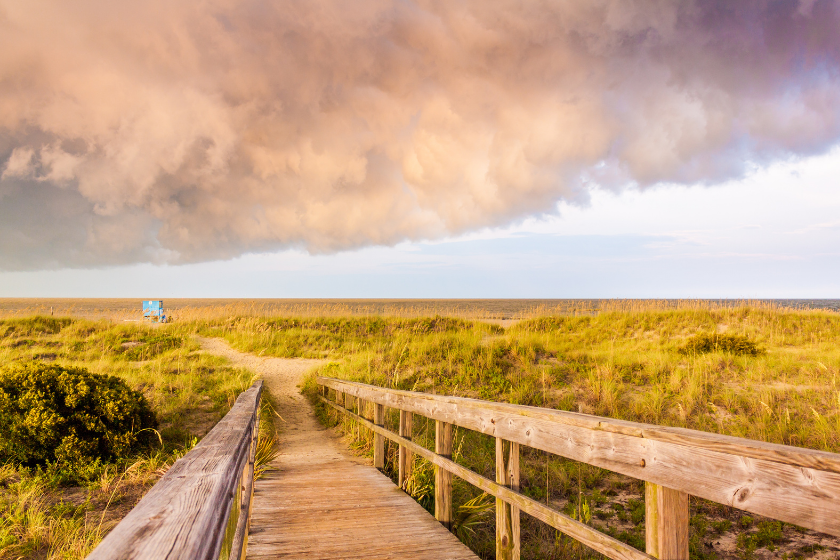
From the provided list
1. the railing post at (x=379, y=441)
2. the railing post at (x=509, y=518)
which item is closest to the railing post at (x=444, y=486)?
the railing post at (x=509, y=518)

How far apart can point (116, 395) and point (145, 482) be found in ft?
6.84

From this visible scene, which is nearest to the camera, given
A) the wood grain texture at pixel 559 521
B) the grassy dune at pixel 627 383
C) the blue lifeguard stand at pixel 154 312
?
the wood grain texture at pixel 559 521

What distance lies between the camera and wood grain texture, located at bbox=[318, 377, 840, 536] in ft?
4.65

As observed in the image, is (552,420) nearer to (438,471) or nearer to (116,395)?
(438,471)

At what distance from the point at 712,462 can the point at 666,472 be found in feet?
0.76

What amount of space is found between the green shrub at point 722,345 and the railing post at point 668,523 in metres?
11.6

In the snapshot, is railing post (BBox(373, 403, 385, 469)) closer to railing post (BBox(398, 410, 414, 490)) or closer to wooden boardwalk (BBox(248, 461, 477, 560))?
wooden boardwalk (BBox(248, 461, 477, 560))

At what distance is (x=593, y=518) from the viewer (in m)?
5.71

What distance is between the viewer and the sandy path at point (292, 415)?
22.7 feet

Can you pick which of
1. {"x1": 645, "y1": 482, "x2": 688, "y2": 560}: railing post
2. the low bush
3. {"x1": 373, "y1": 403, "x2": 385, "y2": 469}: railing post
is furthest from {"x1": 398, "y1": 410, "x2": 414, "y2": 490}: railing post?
the low bush

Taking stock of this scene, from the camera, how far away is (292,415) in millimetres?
10320

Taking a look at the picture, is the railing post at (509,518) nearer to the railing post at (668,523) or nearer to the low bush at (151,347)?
the railing post at (668,523)

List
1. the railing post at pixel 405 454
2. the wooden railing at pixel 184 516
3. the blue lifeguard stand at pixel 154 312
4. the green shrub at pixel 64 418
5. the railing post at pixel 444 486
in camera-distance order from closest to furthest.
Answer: the wooden railing at pixel 184 516, the railing post at pixel 444 486, the railing post at pixel 405 454, the green shrub at pixel 64 418, the blue lifeguard stand at pixel 154 312

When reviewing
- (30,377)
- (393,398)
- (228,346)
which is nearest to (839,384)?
(393,398)
